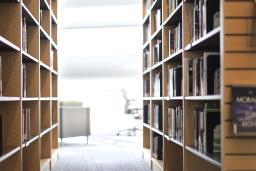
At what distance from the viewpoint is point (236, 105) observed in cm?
177

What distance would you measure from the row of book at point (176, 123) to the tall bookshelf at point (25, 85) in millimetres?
1242

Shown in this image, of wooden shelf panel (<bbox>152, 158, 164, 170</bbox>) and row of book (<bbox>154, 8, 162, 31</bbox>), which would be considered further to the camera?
row of book (<bbox>154, 8, 162, 31</bbox>)

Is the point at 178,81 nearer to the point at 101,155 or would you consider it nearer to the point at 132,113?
the point at 101,155

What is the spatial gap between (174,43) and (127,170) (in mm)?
1753

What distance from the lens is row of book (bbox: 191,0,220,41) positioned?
7.41 ft

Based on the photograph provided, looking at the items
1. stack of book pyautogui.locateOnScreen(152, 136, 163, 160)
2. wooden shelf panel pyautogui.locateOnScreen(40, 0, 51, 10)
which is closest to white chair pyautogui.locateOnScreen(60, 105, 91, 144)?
stack of book pyautogui.locateOnScreen(152, 136, 163, 160)

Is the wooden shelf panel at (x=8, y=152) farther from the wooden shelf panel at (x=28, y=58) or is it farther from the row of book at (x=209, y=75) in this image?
the row of book at (x=209, y=75)

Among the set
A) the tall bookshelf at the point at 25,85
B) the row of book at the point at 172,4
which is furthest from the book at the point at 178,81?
the tall bookshelf at the point at 25,85

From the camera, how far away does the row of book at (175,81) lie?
3127 millimetres

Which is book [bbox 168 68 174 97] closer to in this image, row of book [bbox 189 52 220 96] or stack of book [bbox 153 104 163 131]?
stack of book [bbox 153 104 163 131]

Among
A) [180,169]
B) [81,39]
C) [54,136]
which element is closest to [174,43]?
[180,169]

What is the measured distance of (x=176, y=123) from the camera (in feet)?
10.4

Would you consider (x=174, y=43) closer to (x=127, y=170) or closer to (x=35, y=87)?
(x=35, y=87)

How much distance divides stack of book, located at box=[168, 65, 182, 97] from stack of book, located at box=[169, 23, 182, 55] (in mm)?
200
